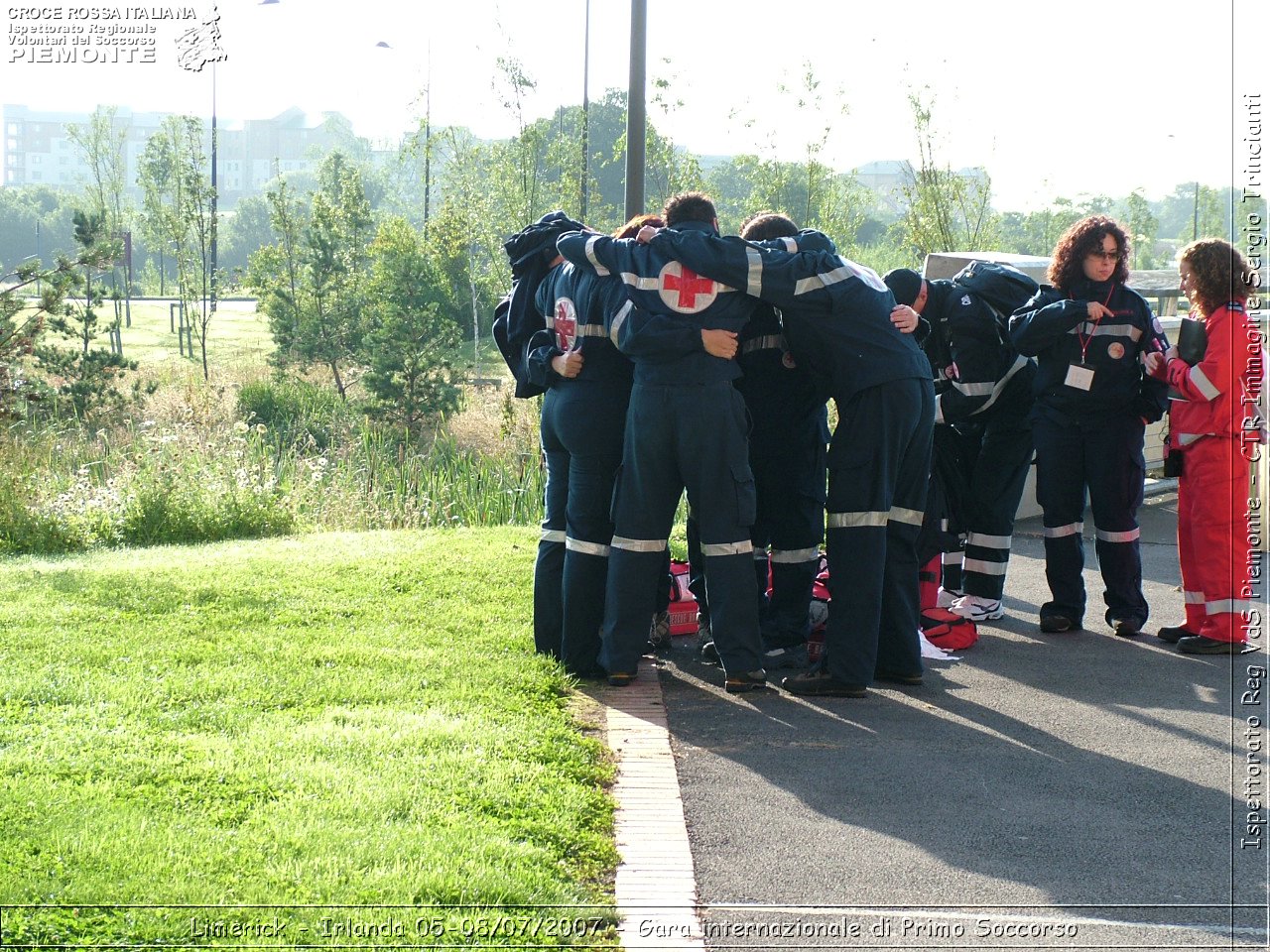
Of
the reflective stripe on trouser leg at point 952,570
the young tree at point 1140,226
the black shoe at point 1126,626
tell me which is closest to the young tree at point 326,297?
the reflective stripe on trouser leg at point 952,570

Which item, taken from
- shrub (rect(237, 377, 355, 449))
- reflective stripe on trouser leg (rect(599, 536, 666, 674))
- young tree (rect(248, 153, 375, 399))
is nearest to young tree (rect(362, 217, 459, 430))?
shrub (rect(237, 377, 355, 449))

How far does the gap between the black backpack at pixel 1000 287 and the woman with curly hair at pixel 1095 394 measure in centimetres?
13

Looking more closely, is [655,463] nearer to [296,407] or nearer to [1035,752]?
[1035,752]

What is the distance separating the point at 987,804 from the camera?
4.79 metres

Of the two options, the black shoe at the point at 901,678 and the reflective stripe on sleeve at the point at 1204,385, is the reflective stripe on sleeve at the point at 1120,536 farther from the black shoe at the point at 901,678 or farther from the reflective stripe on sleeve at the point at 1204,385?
the black shoe at the point at 901,678

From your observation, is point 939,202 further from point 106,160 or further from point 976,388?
point 106,160

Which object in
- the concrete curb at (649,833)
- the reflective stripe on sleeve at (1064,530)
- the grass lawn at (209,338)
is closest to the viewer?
the concrete curb at (649,833)

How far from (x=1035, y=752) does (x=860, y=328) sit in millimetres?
1998

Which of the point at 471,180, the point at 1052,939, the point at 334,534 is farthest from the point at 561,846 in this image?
the point at 471,180

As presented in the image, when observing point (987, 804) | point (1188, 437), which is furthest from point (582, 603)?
point (1188, 437)

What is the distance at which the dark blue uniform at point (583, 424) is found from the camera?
6.20 metres

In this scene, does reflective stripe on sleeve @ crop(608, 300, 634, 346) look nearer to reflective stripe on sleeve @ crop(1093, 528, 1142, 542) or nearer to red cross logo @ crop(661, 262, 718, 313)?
red cross logo @ crop(661, 262, 718, 313)

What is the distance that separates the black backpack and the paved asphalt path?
1.88 meters

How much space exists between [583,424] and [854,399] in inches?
49.8
